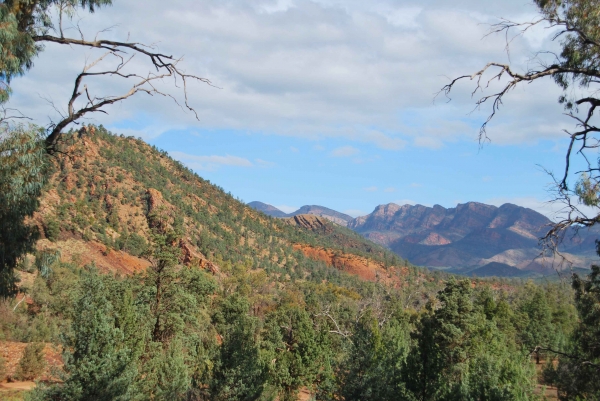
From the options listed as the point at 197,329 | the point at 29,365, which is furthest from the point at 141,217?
the point at 29,365

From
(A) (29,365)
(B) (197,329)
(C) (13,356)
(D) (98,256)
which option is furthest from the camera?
(D) (98,256)

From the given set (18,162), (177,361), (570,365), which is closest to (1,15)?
(18,162)

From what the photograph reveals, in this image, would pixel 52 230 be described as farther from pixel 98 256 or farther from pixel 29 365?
pixel 29 365

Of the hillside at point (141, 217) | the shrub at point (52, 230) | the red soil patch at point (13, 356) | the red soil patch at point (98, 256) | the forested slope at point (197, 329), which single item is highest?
the hillside at point (141, 217)

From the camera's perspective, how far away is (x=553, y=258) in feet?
25.6

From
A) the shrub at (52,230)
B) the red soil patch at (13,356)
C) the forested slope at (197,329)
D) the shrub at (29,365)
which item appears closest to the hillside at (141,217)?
the shrub at (52,230)

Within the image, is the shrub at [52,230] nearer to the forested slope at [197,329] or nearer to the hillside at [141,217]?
the hillside at [141,217]

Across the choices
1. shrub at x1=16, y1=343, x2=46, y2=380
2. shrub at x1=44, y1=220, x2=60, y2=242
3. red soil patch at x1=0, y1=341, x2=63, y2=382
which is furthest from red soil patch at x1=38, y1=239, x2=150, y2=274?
shrub at x1=16, y1=343, x2=46, y2=380

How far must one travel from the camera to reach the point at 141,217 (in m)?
85.6

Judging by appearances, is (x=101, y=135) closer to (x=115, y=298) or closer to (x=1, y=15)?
(x=115, y=298)

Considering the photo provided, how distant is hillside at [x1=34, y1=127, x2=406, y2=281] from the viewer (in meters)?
66.9

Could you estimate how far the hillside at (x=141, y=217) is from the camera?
219 ft

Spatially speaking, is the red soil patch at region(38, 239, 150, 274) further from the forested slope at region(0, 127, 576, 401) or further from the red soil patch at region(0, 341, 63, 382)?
the red soil patch at region(0, 341, 63, 382)

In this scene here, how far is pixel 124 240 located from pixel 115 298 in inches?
2194
